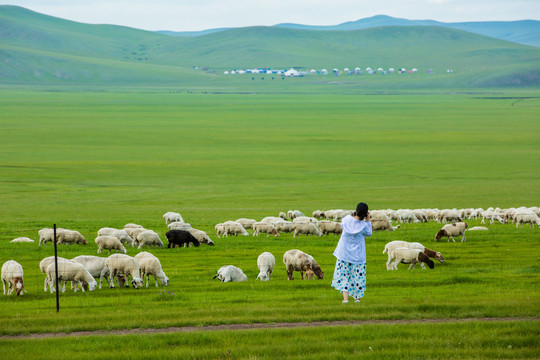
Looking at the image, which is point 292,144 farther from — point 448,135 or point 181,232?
point 181,232

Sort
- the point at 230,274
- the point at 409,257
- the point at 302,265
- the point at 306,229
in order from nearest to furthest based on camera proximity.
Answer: the point at 230,274
the point at 302,265
the point at 409,257
the point at 306,229

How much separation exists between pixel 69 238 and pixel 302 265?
9669 mm

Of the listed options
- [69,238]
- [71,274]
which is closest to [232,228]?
[69,238]

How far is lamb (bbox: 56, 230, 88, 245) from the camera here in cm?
2362

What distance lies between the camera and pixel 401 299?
13.8 meters

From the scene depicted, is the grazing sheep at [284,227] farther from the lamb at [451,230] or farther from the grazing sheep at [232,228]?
the lamb at [451,230]

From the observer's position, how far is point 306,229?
27.3 metres

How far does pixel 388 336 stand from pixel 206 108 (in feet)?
481

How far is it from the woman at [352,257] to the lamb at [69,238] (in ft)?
42.3

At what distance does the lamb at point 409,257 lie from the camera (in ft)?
62.3

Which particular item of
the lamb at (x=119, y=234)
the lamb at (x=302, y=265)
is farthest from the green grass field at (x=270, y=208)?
the lamb at (x=119, y=234)

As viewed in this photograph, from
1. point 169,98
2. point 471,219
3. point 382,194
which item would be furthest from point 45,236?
point 169,98

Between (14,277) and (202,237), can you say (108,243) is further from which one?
(14,277)

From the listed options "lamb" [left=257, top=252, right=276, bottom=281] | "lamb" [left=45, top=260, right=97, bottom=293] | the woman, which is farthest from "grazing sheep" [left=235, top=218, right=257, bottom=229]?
the woman
